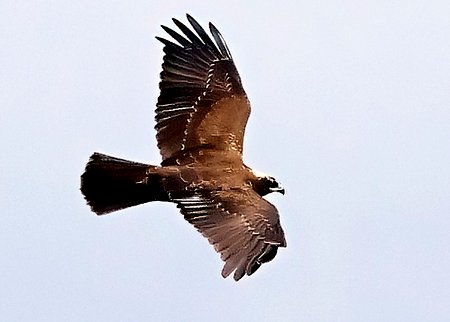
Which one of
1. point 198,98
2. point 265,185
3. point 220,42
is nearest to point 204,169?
point 265,185

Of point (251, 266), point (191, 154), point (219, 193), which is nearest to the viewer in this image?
point (251, 266)

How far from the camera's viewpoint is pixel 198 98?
56.4 ft

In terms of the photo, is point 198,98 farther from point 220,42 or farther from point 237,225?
point 237,225

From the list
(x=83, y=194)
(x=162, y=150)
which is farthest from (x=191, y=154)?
(x=83, y=194)

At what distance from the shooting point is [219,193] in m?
15.3

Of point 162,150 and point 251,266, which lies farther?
point 162,150

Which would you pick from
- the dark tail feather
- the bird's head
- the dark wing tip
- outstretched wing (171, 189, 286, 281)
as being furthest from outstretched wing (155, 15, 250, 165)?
outstretched wing (171, 189, 286, 281)

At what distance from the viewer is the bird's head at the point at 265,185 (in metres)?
16.1

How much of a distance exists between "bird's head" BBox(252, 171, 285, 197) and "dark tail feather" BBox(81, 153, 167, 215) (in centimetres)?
114

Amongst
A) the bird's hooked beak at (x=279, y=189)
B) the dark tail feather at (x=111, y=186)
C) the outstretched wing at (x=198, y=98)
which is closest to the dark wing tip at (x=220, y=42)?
the outstretched wing at (x=198, y=98)

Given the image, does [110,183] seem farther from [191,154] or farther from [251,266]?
[251,266]

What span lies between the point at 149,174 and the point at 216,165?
85cm

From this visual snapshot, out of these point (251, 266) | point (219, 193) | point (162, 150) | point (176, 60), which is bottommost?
point (251, 266)

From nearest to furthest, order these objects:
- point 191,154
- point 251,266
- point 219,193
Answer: point 251,266, point 219,193, point 191,154
